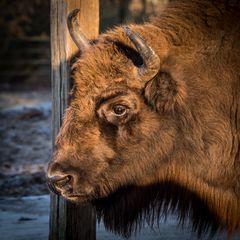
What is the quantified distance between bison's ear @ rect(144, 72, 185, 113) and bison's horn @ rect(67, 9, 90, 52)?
23.4 inches

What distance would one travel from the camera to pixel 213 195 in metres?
4.64

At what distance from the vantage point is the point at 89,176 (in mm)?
4363

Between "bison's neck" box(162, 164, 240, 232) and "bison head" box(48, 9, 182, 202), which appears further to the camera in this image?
"bison's neck" box(162, 164, 240, 232)

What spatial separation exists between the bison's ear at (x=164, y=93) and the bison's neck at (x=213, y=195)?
480 millimetres

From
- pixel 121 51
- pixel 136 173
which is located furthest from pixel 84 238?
pixel 121 51

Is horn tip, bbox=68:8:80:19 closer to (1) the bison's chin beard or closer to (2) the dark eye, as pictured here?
(2) the dark eye

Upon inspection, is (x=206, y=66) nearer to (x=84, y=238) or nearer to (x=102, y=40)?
(x=102, y=40)

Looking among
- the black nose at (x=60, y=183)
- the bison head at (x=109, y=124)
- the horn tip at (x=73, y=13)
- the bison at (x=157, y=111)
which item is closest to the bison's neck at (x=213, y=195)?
the bison at (x=157, y=111)

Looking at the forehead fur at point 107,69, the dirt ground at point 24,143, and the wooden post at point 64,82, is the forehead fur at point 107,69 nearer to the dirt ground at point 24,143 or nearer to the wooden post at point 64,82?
the wooden post at point 64,82

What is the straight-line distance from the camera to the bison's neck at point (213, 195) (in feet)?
15.0

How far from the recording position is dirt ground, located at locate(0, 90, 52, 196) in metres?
8.77

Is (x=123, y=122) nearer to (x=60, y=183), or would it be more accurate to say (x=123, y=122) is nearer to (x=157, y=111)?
(x=157, y=111)

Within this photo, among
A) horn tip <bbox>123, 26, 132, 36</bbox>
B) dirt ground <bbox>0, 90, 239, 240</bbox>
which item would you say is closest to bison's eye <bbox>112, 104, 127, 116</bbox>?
horn tip <bbox>123, 26, 132, 36</bbox>

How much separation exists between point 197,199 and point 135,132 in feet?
2.43
